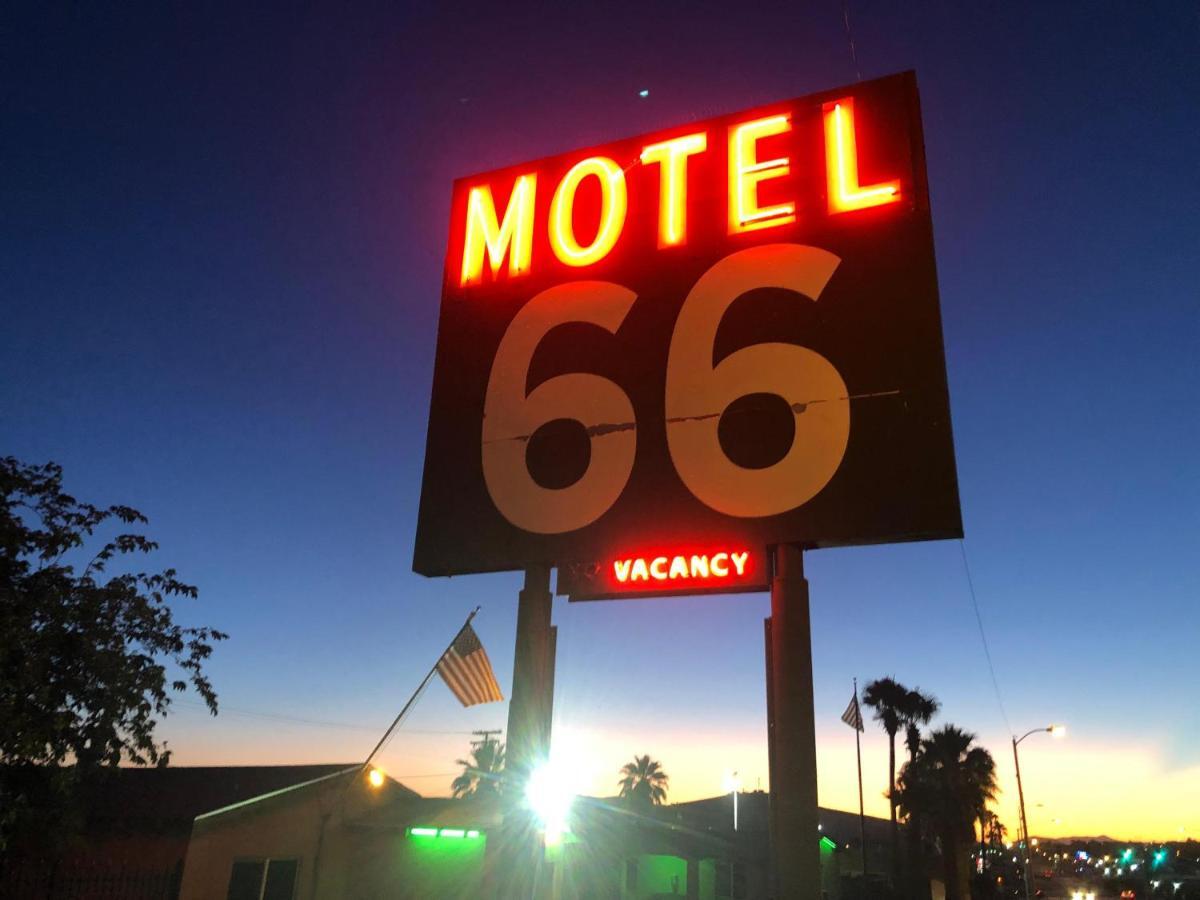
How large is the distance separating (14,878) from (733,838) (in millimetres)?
20617

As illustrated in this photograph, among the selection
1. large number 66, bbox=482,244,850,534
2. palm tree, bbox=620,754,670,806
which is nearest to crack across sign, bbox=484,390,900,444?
Result: large number 66, bbox=482,244,850,534

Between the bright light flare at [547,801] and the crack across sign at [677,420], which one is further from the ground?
the crack across sign at [677,420]

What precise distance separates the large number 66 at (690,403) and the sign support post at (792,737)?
2.23 feet

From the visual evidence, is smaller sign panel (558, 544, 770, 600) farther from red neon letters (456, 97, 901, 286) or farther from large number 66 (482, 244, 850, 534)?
red neon letters (456, 97, 901, 286)

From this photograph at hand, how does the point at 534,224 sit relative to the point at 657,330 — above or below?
above

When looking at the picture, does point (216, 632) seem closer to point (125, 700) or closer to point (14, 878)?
point (125, 700)

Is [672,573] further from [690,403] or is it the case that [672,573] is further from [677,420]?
[690,403]

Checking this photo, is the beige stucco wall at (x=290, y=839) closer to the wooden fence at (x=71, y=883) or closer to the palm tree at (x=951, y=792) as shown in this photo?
the wooden fence at (x=71, y=883)

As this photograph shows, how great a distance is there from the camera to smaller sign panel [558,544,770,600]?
7156mm

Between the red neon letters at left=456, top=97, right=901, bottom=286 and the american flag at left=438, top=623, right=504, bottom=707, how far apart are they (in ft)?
17.6

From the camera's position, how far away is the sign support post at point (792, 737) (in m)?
6.01

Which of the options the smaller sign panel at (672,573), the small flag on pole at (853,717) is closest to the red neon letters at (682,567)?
the smaller sign panel at (672,573)

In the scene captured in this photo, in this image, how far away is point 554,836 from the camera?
305 inches

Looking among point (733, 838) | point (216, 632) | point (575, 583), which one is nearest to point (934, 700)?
point (733, 838)
